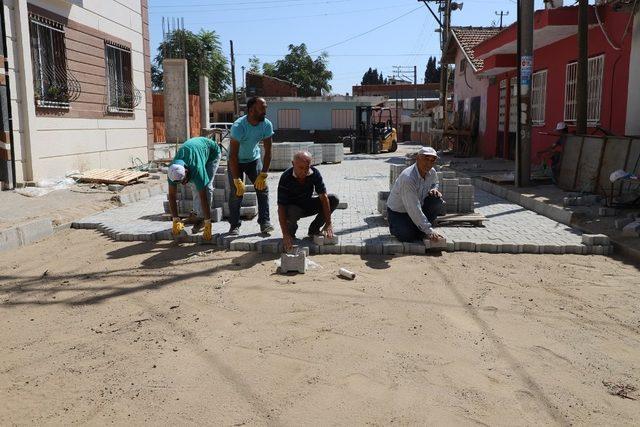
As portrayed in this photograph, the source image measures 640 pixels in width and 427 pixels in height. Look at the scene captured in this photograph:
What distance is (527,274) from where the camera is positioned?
533 cm

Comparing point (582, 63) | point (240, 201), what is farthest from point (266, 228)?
point (582, 63)

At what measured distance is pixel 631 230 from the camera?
6398 mm

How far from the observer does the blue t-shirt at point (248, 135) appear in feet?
21.1

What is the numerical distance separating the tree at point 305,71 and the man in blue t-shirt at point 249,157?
5314 centimetres

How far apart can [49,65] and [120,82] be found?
319 cm

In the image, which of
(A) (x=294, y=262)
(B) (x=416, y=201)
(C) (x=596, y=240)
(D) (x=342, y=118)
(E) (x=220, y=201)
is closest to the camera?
(A) (x=294, y=262)

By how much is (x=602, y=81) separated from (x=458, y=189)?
542 cm

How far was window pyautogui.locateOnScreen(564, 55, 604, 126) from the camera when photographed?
36.7 feet

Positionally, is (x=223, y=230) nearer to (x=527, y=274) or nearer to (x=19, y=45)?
(x=527, y=274)

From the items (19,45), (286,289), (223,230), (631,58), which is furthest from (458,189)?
(19,45)

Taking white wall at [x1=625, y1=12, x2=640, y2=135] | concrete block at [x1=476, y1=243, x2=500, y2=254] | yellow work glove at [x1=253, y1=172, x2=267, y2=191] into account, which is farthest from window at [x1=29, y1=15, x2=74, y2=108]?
white wall at [x1=625, y1=12, x2=640, y2=135]

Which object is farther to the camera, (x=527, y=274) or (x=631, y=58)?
(x=631, y=58)

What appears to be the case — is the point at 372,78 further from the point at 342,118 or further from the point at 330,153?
the point at 330,153

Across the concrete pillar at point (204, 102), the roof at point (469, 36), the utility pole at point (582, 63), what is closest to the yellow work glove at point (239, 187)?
A: the utility pole at point (582, 63)
